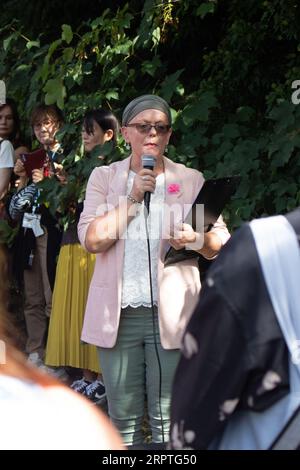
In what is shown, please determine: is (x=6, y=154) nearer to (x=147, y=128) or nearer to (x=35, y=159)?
(x=35, y=159)

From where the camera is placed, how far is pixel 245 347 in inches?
68.9

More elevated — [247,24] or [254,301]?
[247,24]

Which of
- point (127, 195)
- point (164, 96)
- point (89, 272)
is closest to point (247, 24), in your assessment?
point (164, 96)

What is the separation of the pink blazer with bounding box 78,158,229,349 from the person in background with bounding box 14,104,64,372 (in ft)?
7.23

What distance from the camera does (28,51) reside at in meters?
7.43

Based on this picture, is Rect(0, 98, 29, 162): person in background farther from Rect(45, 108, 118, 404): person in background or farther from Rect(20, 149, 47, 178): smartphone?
Rect(45, 108, 118, 404): person in background

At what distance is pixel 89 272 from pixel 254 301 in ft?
14.6

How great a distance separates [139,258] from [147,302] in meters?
0.20

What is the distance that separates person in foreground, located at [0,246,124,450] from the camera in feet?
5.45

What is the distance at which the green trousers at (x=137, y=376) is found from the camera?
13.2 feet

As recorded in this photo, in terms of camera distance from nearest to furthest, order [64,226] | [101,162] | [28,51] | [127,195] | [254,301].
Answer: [254,301], [127,195], [101,162], [64,226], [28,51]

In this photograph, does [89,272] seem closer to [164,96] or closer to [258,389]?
[164,96]

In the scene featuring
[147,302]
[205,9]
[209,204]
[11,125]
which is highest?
[205,9]

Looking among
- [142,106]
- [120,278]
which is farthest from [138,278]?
[142,106]
